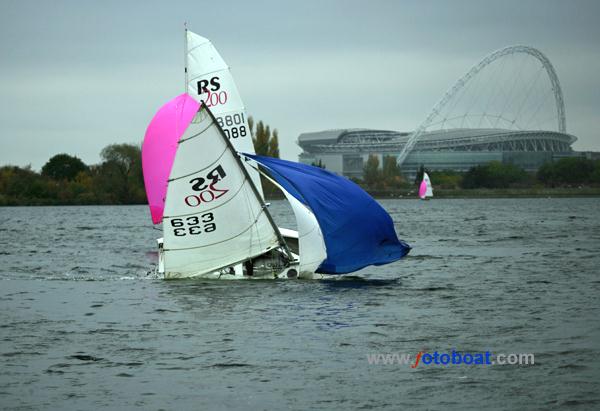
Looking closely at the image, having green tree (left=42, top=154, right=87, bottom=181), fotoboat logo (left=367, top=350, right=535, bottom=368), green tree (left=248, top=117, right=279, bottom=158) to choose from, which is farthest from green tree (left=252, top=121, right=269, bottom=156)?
fotoboat logo (left=367, top=350, right=535, bottom=368)

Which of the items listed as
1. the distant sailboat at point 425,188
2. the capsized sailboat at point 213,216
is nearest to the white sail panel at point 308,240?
the capsized sailboat at point 213,216

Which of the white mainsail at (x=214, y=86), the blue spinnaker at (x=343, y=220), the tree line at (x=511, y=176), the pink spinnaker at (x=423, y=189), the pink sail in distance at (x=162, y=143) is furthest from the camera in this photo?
the tree line at (x=511, y=176)

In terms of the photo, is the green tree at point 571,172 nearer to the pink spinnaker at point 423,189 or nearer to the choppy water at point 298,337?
the pink spinnaker at point 423,189

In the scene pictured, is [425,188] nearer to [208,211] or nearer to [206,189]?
[208,211]

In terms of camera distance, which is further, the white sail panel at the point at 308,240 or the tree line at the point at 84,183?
the tree line at the point at 84,183

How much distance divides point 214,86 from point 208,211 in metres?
8.01

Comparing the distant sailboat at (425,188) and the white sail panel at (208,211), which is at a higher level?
the distant sailboat at (425,188)

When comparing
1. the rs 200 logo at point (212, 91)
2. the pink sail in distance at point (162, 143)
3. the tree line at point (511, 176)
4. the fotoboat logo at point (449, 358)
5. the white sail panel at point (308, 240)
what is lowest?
the fotoboat logo at point (449, 358)

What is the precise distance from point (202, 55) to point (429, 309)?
13.7m

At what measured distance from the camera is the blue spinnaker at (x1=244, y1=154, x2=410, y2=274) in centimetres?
2466

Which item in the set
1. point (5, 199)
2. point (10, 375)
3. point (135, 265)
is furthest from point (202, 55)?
point (5, 199)

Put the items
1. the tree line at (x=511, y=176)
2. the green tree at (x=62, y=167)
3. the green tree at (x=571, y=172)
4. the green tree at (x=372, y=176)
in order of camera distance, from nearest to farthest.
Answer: the green tree at (x=62, y=167)
the tree line at (x=511, y=176)
the green tree at (x=571, y=172)
the green tree at (x=372, y=176)

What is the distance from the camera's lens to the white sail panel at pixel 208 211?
24141 millimetres

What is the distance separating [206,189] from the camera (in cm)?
2422
